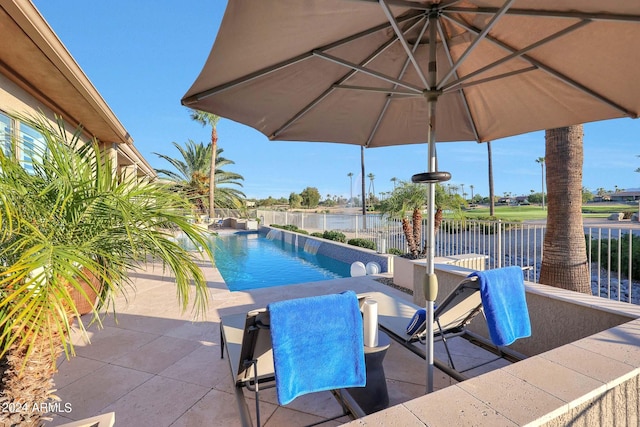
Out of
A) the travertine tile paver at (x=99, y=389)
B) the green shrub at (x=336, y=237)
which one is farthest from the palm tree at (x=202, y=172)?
the travertine tile paver at (x=99, y=389)

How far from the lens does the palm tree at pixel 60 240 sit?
51.6 inches

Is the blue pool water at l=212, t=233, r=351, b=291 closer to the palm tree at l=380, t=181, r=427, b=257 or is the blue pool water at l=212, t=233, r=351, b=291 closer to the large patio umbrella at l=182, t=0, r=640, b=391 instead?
the palm tree at l=380, t=181, r=427, b=257

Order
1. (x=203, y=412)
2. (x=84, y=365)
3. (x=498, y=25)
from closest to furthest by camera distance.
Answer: (x=498, y=25), (x=203, y=412), (x=84, y=365)

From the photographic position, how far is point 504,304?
242cm

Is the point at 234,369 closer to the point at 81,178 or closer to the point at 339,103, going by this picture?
the point at 81,178

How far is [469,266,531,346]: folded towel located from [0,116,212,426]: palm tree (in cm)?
208

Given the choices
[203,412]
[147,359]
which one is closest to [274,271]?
[147,359]

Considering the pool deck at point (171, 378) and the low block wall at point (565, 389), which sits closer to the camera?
the low block wall at point (565, 389)

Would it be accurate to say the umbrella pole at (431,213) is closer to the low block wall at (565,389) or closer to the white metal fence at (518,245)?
the low block wall at (565,389)

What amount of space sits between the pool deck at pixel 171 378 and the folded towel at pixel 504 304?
69 cm

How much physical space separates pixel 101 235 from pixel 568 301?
3604 millimetres

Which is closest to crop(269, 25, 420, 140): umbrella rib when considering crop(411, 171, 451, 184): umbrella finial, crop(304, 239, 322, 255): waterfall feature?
crop(411, 171, 451, 184): umbrella finial

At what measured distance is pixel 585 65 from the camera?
229 cm

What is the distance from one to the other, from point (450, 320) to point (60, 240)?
2.91 m
